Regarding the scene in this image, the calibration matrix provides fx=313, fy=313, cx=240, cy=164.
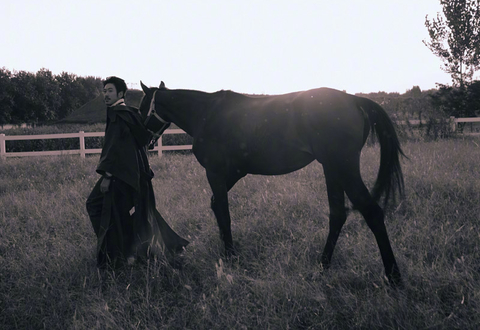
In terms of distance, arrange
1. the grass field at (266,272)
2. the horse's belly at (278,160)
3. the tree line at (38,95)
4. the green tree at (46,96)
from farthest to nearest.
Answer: the green tree at (46,96)
the tree line at (38,95)
the horse's belly at (278,160)
the grass field at (266,272)

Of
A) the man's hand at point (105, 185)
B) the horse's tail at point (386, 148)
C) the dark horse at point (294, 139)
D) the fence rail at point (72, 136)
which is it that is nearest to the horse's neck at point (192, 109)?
the dark horse at point (294, 139)

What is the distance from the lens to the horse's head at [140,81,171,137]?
3.55 meters

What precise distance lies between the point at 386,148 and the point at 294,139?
2.92ft

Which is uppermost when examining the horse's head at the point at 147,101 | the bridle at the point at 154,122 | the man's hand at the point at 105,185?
the horse's head at the point at 147,101

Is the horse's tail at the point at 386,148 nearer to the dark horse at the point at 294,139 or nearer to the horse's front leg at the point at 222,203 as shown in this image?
the dark horse at the point at 294,139

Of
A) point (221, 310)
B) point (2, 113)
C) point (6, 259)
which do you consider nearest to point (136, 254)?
point (221, 310)

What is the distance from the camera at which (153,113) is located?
11.6 feet

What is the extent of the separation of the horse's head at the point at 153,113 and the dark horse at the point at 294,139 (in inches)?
0.5

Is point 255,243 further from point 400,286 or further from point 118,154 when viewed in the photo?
point 118,154

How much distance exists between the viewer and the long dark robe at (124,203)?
317 cm

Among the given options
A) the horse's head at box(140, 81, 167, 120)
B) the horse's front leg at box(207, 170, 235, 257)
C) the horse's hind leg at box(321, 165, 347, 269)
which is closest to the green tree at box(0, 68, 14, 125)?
the horse's head at box(140, 81, 167, 120)

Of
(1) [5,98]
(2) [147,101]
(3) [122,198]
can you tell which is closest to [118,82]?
(2) [147,101]

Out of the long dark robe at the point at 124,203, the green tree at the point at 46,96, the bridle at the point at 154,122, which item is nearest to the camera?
the long dark robe at the point at 124,203

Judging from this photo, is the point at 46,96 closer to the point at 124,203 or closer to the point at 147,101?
the point at 147,101
